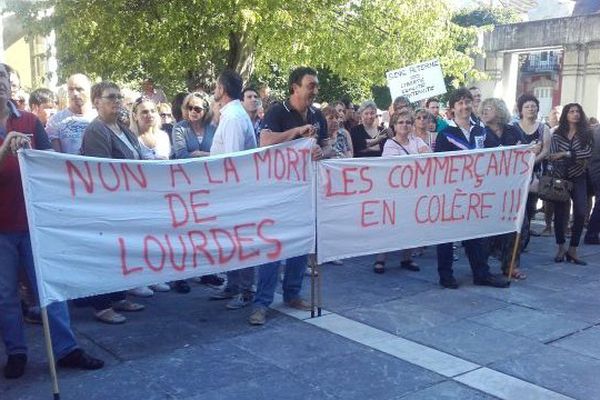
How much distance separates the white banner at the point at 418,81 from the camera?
9.55 m

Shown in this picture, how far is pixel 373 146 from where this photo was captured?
7.74m

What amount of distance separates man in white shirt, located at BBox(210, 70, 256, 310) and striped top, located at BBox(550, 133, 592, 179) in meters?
3.93

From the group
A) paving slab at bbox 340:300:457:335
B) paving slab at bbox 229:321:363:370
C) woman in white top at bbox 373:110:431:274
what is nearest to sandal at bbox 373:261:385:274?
woman in white top at bbox 373:110:431:274

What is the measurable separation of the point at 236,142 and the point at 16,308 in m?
2.11

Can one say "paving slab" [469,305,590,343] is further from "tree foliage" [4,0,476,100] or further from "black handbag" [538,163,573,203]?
"tree foliage" [4,0,476,100]

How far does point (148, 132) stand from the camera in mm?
6141

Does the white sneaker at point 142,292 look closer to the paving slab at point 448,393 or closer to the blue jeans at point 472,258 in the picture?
the blue jeans at point 472,258

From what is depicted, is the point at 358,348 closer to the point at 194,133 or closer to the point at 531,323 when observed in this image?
the point at 531,323

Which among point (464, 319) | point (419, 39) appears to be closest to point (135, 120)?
point (464, 319)

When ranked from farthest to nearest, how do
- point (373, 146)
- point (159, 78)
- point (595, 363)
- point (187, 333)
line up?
point (159, 78) → point (373, 146) → point (187, 333) → point (595, 363)

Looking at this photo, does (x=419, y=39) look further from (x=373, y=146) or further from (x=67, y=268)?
(x=67, y=268)

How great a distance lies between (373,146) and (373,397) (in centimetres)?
425

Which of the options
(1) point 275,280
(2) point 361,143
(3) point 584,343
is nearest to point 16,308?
(1) point 275,280

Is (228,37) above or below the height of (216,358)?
above
